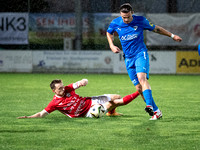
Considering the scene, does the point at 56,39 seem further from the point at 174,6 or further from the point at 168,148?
the point at 168,148

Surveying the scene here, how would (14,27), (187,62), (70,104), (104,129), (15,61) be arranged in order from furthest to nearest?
(14,27), (15,61), (187,62), (70,104), (104,129)

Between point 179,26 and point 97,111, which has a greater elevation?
point 179,26

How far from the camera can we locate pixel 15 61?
20.1m

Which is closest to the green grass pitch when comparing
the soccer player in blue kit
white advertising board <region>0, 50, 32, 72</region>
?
the soccer player in blue kit

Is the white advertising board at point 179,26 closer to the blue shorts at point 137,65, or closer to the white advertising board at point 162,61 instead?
the white advertising board at point 162,61

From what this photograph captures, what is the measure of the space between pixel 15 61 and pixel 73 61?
264 centimetres

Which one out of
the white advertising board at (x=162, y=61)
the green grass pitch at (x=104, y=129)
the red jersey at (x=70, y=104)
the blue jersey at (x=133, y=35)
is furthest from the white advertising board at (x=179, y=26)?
the red jersey at (x=70, y=104)

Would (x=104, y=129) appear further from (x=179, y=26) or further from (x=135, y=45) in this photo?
(x=179, y=26)

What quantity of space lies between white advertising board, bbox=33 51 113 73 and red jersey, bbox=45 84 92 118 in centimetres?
1231

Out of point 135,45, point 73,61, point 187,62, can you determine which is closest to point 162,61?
point 187,62

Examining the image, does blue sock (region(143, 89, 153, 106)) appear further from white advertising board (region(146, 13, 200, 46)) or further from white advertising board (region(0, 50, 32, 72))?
white advertising board (region(146, 13, 200, 46))

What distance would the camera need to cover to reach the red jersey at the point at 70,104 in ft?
23.9

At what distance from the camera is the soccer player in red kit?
7.26 m

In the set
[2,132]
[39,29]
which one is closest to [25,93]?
[2,132]
